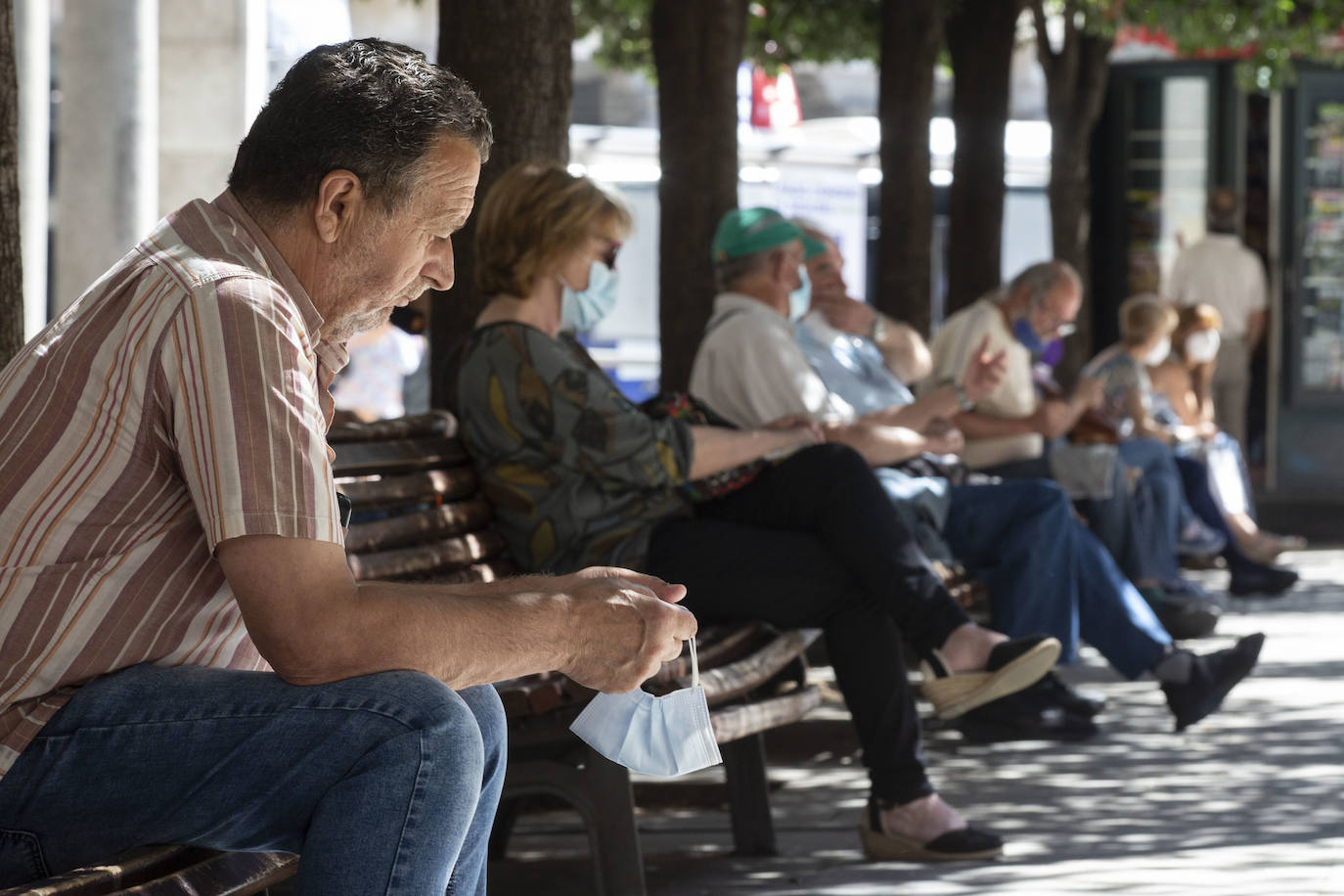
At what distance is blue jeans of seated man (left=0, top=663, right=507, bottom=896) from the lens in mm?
2270

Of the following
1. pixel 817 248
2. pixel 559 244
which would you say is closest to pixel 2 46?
pixel 559 244

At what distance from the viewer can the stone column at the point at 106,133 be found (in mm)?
8016

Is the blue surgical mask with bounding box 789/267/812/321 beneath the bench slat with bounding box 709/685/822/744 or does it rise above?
above

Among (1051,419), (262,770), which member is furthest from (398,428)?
(1051,419)

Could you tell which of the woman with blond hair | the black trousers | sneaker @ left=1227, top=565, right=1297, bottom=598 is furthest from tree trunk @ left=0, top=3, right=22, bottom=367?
sneaker @ left=1227, top=565, right=1297, bottom=598

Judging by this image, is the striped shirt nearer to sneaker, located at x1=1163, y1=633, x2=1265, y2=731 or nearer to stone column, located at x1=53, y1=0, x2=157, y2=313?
sneaker, located at x1=1163, y1=633, x2=1265, y2=731

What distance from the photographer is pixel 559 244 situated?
478 centimetres

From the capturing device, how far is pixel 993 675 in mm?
4762

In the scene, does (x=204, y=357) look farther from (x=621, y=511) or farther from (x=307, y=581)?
(x=621, y=511)

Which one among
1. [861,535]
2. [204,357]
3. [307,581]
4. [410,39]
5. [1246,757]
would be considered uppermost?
[410,39]

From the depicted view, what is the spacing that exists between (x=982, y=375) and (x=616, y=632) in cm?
392

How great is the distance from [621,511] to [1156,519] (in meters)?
4.93

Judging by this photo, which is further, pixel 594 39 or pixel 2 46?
pixel 594 39

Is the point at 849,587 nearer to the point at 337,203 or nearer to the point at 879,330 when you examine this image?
the point at 337,203
